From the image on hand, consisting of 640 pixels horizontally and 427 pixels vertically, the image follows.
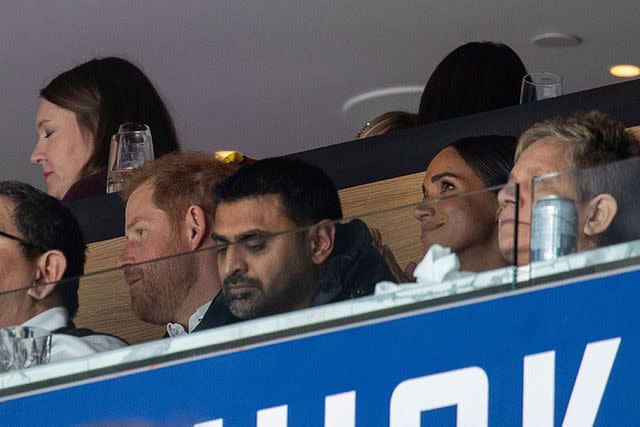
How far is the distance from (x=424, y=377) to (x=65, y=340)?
43 centimetres

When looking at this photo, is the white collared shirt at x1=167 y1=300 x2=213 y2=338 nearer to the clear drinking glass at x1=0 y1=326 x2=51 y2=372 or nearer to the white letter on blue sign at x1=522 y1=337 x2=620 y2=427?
the clear drinking glass at x1=0 y1=326 x2=51 y2=372

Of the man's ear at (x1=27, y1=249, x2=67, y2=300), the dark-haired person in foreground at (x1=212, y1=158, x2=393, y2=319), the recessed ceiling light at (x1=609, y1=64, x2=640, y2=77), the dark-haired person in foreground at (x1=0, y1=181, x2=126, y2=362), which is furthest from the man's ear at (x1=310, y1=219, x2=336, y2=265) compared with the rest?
the recessed ceiling light at (x1=609, y1=64, x2=640, y2=77)

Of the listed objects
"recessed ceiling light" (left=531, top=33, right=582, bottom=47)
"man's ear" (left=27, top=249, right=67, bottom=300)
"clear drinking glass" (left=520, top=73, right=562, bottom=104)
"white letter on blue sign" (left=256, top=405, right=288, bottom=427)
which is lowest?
"white letter on blue sign" (left=256, top=405, right=288, bottom=427)

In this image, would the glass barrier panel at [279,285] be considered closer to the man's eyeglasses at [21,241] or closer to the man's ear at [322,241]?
the man's ear at [322,241]

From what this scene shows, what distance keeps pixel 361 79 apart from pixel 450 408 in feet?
10.7

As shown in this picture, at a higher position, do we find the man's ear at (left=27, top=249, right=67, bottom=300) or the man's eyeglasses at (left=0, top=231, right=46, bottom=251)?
the man's eyeglasses at (left=0, top=231, right=46, bottom=251)

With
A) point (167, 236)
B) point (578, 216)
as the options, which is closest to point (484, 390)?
point (578, 216)

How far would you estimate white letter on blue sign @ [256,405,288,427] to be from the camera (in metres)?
1.88

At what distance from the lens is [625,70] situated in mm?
4953

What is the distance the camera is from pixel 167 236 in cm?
262

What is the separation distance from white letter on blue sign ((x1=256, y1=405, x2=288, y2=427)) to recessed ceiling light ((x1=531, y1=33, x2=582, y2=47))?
9.78ft

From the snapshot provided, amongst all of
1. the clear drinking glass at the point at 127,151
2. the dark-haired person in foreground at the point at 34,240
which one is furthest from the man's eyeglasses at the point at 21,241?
the clear drinking glass at the point at 127,151

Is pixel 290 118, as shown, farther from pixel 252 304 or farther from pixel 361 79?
pixel 252 304

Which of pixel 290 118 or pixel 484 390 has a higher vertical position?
pixel 290 118
